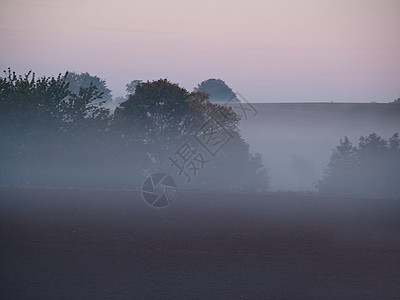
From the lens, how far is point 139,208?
54.9ft

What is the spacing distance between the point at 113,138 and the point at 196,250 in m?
19.3

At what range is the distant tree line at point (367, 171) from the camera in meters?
34.5

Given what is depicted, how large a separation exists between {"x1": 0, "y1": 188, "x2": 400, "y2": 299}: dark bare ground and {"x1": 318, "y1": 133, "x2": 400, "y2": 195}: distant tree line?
1689 cm

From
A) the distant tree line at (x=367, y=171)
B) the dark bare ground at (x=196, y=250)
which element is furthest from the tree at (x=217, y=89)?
the dark bare ground at (x=196, y=250)

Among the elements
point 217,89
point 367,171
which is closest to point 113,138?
point 367,171

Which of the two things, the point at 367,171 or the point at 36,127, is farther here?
the point at 367,171

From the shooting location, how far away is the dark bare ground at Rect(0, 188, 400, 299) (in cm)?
848

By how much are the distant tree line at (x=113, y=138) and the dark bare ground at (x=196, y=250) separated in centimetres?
984

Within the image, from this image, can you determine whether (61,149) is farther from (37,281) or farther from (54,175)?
(37,281)

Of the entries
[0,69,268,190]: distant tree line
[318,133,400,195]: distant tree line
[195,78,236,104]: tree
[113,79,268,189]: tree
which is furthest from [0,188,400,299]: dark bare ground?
[195,78,236,104]: tree

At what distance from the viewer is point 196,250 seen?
433 inches

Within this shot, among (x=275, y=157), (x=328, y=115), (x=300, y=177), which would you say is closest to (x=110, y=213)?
(x=300, y=177)

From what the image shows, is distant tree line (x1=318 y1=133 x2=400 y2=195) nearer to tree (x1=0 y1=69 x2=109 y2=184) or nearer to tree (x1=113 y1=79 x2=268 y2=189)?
tree (x1=113 y1=79 x2=268 y2=189)

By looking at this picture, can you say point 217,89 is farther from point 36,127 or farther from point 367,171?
point 36,127
